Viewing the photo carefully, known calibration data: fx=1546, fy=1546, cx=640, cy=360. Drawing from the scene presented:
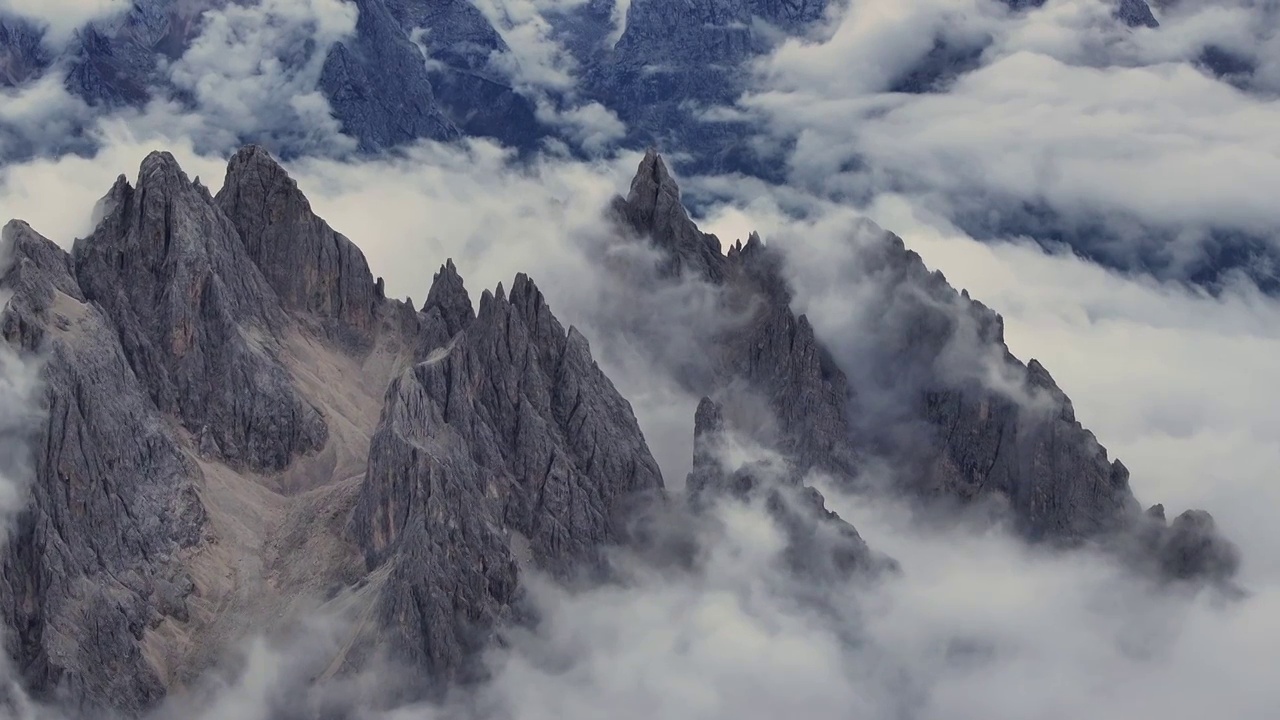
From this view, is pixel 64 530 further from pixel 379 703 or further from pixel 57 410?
pixel 379 703

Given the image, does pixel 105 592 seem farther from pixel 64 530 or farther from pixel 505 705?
pixel 505 705

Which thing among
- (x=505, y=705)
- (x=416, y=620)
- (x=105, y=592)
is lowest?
(x=505, y=705)

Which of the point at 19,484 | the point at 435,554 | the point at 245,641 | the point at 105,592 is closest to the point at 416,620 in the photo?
the point at 435,554

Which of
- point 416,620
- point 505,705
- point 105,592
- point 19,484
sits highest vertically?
point 19,484

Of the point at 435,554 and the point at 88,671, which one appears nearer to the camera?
the point at 88,671

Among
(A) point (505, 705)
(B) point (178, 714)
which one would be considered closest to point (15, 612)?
(B) point (178, 714)

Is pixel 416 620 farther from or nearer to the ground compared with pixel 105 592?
nearer to the ground

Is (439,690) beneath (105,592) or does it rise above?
beneath

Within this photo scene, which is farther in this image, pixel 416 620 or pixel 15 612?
pixel 416 620
